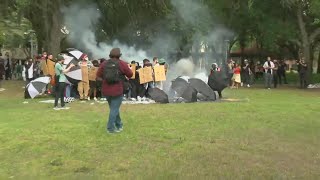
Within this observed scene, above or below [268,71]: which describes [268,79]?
below

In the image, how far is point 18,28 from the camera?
7.33 metres

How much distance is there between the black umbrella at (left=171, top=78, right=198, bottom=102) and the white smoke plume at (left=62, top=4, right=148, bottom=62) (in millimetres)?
7558

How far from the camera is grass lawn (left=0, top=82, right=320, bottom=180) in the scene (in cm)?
888

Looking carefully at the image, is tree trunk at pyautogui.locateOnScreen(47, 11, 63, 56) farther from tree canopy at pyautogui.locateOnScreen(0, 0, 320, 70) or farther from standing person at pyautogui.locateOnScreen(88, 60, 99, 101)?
standing person at pyautogui.locateOnScreen(88, 60, 99, 101)

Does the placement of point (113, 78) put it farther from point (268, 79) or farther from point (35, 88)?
point (268, 79)

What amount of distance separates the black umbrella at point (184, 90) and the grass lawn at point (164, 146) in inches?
156

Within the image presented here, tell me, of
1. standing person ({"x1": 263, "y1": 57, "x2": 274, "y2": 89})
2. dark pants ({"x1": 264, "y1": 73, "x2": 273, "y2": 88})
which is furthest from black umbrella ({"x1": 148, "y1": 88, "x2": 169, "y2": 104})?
dark pants ({"x1": 264, "y1": 73, "x2": 273, "y2": 88})

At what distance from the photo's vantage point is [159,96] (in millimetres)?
18469

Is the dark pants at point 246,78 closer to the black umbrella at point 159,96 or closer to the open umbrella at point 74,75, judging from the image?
Answer: the black umbrella at point 159,96

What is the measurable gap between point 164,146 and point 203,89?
9.13 m

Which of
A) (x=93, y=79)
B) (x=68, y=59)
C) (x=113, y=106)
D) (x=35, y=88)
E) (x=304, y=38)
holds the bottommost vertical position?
(x=113, y=106)

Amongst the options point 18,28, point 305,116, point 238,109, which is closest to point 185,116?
point 238,109

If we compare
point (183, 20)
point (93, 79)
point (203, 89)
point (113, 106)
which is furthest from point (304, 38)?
point (113, 106)

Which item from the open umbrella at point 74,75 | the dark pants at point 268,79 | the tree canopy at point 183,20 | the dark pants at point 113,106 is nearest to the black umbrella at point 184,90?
the open umbrella at point 74,75
